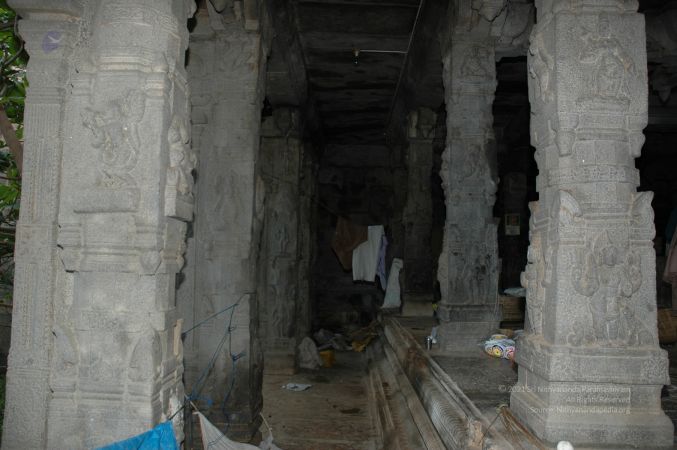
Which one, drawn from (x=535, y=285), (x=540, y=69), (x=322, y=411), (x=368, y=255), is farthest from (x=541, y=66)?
(x=368, y=255)

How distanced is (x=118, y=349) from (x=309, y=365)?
26.3ft

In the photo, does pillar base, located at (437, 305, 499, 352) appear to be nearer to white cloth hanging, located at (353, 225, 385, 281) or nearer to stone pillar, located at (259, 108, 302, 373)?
stone pillar, located at (259, 108, 302, 373)

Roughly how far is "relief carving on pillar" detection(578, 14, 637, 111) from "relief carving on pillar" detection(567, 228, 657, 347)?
0.81 metres

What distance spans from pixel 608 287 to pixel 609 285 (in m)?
0.01

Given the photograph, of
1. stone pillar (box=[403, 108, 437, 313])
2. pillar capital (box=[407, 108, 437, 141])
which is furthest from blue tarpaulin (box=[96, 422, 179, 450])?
pillar capital (box=[407, 108, 437, 141])

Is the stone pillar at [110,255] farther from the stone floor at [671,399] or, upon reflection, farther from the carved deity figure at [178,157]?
the stone floor at [671,399]

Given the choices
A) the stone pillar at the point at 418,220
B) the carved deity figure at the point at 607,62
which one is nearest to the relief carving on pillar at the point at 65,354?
the carved deity figure at the point at 607,62

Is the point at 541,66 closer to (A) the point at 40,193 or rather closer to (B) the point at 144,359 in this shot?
(B) the point at 144,359

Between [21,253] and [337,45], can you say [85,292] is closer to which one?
[21,253]

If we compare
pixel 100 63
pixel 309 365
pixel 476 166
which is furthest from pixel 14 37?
pixel 309 365

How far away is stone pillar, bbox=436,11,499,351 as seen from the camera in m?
6.32

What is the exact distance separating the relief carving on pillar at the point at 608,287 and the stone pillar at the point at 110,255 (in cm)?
254

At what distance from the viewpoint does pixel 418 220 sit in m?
11.7

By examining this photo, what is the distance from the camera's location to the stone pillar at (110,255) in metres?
3.17
